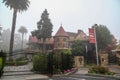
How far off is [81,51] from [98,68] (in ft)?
40.9

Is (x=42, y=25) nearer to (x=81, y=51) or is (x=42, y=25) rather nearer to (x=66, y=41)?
(x=66, y=41)

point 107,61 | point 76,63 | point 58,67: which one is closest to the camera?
point 58,67

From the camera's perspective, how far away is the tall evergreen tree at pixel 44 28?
92.2 ft

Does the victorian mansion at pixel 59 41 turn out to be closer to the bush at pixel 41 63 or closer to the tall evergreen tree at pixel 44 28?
the tall evergreen tree at pixel 44 28

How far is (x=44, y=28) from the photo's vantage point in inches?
1123

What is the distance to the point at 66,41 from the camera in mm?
28297

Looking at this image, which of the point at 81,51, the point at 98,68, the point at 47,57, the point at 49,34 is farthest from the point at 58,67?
the point at 49,34

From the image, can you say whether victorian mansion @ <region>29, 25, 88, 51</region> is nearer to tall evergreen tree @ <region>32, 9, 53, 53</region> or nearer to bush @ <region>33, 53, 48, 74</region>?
tall evergreen tree @ <region>32, 9, 53, 53</region>

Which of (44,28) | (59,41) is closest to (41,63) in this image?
(59,41)

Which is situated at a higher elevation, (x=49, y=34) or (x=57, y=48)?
(x=49, y=34)

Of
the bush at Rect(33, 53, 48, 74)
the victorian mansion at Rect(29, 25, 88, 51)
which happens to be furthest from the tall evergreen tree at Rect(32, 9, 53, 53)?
the bush at Rect(33, 53, 48, 74)

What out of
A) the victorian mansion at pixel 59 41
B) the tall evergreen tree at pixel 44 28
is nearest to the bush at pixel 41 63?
the victorian mansion at pixel 59 41

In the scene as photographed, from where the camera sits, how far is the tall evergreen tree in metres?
28.1

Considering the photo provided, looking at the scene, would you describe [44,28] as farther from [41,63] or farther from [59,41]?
[41,63]
